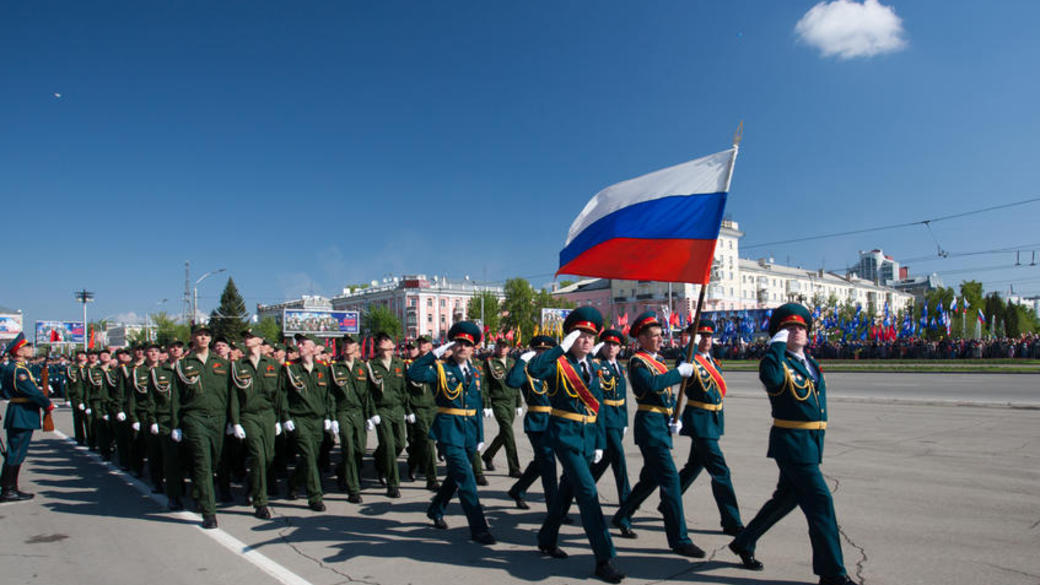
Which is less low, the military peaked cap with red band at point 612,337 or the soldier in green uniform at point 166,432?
the military peaked cap with red band at point 612,337

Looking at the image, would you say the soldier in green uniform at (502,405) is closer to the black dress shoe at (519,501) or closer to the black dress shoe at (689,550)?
the black dress shoe at (519,501)

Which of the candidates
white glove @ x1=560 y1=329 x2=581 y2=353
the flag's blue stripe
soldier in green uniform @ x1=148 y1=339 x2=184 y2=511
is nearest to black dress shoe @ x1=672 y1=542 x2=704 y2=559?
white glove @ x1=560 y1=329 x2=581 y2=353

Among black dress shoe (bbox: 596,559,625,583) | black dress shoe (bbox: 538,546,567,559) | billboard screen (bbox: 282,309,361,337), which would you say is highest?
billboard screen (bbox: 282,309,361,337)

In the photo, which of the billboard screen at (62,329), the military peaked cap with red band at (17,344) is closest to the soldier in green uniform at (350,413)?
the military peaked cap with red band at (17,344)

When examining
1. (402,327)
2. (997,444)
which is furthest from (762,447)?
(402,327)

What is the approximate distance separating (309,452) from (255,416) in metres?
0.76

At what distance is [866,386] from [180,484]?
70.9 ft

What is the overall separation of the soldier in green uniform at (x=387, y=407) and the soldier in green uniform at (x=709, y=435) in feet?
11.9

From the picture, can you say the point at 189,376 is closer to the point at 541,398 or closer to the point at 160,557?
the point at 160,557

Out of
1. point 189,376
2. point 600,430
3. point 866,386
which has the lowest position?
point 866,386

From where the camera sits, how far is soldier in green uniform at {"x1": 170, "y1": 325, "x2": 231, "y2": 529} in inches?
265

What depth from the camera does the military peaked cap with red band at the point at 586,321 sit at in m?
5.36

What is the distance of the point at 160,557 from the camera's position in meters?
5.68

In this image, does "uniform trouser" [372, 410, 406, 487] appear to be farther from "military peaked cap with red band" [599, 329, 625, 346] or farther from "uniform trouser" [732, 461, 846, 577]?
"uniform trouser" [732, 461, 846, 577]
